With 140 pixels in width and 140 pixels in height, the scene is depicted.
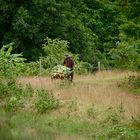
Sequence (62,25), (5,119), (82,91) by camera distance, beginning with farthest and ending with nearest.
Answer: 1. (62,25)
2. (82,91)
3. (5,119)

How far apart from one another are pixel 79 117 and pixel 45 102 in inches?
77.2

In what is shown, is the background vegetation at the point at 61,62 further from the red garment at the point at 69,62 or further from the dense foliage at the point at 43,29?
the red garment at the point at 69,62

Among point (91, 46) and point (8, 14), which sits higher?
point (8, 14)

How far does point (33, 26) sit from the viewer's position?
40.5m

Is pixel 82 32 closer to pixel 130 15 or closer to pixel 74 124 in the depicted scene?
pixel 130 15

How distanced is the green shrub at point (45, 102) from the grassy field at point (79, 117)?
0.17 m

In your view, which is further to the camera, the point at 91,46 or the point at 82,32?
the point at 91,46

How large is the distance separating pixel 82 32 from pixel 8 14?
6.54 meters

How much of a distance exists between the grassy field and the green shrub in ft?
0.57

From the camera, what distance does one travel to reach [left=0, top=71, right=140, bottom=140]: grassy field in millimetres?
18328

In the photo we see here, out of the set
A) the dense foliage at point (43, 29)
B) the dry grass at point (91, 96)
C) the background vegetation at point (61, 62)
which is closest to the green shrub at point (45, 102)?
the background vegetation at point (61, 62)

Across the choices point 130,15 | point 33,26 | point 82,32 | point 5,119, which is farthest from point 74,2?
point 5,119

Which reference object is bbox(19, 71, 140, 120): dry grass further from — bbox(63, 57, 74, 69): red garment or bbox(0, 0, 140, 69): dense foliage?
bbox(0, 0, 140, 69): dense foliage

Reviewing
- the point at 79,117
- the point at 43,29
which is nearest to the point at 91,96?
the point at 79,117
